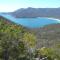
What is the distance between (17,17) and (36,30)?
215 cm

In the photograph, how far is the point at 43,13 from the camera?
23109 mm

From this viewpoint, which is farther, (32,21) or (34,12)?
(34,12)

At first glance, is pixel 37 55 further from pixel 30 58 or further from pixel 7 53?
pixel 7 53

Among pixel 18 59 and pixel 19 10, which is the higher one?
pixel 19 10

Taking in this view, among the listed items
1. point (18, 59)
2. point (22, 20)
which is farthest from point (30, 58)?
point (22, 20)

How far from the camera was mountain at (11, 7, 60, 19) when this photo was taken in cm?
2227

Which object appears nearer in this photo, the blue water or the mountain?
the blue water

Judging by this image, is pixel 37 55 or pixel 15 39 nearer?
pixel 15 39

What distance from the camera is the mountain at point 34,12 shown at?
2227 cm

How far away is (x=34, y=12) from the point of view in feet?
73.3

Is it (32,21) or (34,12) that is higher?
(34,12)

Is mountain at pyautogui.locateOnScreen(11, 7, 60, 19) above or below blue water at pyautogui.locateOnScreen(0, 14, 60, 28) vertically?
above

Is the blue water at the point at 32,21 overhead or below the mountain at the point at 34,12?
below

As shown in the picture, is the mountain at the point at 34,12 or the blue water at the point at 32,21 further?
the mountain at the point at 34,12
